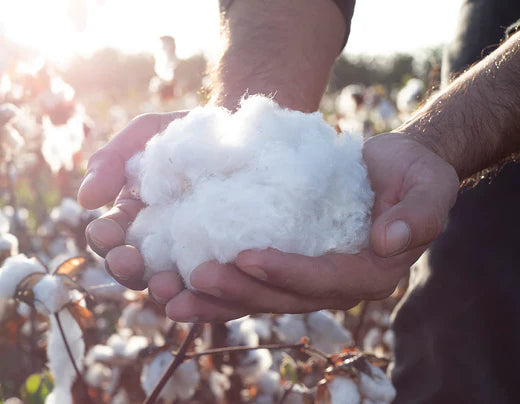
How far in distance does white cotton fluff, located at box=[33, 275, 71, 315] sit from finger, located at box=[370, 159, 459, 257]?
24.9 inches

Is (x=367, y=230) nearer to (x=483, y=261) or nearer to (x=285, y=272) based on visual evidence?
(x=285, y=272)

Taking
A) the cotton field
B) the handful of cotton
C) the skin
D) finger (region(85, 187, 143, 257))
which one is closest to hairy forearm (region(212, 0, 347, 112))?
the skin

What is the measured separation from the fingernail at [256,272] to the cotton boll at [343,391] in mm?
392

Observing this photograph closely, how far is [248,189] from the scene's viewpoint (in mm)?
1046

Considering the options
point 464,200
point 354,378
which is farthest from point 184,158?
point 464,200

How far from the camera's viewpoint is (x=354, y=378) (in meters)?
1.16

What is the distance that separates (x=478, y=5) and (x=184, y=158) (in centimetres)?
112

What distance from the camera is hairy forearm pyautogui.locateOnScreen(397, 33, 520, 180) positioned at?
47.5 inches

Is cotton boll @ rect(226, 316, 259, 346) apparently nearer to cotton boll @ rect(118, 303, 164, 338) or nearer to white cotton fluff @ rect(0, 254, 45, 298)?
cotton boll @ rect(118, 303, 164, 338)

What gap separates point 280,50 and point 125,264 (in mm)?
908

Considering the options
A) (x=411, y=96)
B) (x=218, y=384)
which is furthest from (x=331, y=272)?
(x=411, y=96)

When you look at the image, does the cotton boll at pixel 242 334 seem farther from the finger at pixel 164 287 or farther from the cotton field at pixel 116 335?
the finger at pixel 164 287

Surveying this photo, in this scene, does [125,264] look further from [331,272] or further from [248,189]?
[331,272]

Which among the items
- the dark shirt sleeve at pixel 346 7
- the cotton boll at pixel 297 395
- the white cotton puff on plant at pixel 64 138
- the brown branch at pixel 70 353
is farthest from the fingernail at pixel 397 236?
the white cotton puff on plant at pixel 64 138
